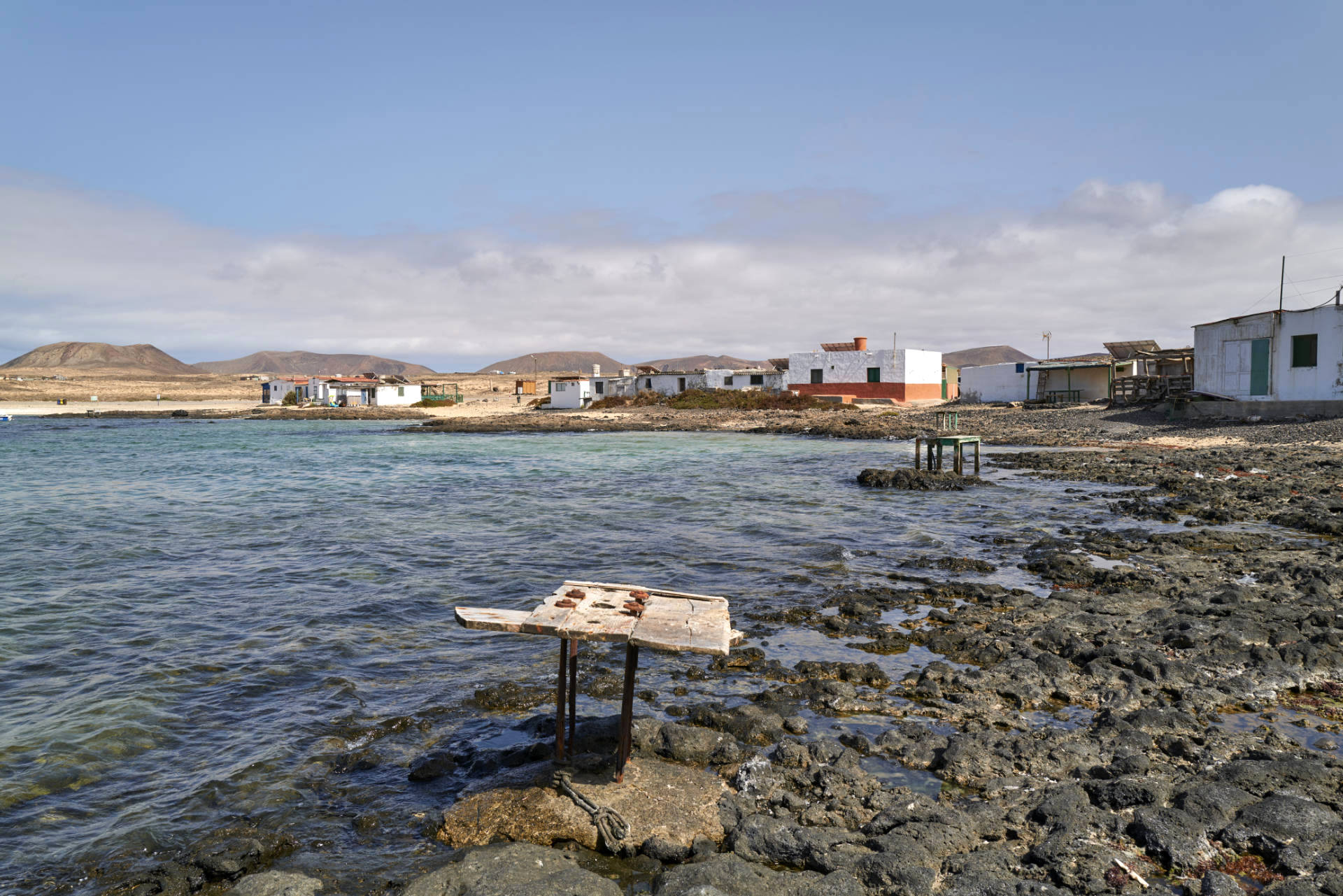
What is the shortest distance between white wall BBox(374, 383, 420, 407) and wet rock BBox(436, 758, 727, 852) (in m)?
77.2

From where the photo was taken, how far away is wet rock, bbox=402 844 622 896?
14.1ft

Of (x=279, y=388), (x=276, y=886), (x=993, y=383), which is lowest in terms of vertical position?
(x=276, y=886)

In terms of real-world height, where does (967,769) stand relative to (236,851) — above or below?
above

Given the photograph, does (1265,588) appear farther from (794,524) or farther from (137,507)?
(137,507)

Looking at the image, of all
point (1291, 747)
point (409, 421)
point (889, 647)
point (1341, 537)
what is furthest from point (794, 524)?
point (409, 421)

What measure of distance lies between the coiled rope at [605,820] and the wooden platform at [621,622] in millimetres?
1053

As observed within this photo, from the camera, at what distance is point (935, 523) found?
53.9ft

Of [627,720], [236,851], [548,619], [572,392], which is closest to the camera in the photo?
[236,851]

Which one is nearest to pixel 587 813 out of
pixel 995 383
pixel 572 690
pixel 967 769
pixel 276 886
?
pixel 572 690

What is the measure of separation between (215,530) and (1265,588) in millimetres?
19584

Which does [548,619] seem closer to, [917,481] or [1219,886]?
[1219,886]

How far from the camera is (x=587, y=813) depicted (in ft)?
16.9

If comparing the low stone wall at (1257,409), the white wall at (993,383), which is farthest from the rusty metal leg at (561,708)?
the white wall at (993,383)

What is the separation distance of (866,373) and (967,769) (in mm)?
55457
